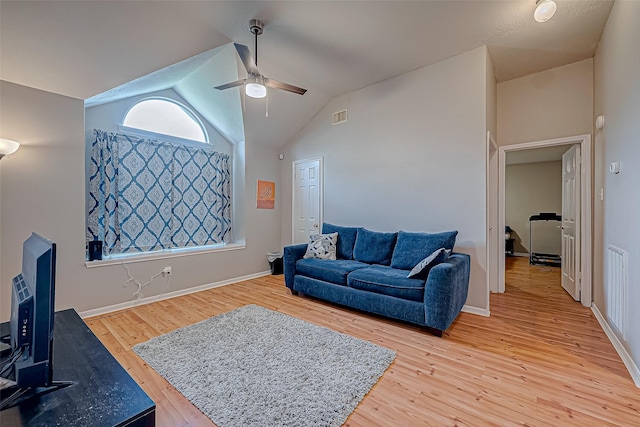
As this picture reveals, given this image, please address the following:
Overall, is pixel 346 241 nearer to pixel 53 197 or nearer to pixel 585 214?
pixel 585 214

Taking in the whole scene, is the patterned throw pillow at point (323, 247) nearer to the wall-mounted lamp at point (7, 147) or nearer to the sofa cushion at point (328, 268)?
the sofa cushion at point (328, 268)

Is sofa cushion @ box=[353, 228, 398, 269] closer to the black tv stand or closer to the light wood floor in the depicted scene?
the light wood floor

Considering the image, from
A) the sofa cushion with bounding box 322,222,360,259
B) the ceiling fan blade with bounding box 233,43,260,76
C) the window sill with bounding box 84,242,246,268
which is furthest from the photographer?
the sofa cushion with bounding box 322,222,360,259

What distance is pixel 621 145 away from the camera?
7.83 feet

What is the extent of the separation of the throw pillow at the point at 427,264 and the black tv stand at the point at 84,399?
8.03 ft

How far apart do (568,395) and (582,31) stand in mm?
3403

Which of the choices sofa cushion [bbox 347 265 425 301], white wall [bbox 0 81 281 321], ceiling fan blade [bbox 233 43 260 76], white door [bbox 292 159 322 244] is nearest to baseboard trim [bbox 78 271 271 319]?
white wall [bbox 0 81 281 321]

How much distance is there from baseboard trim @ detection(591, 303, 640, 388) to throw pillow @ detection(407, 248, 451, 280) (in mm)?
1459

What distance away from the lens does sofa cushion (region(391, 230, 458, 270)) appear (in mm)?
3162

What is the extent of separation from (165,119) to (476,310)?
499cm

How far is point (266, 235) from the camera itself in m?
5.21

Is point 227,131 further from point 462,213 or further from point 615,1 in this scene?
point 615,1

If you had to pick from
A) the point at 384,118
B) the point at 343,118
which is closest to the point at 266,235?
the point at 343,118

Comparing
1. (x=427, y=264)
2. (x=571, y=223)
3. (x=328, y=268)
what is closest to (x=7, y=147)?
(x=328, y=268)
